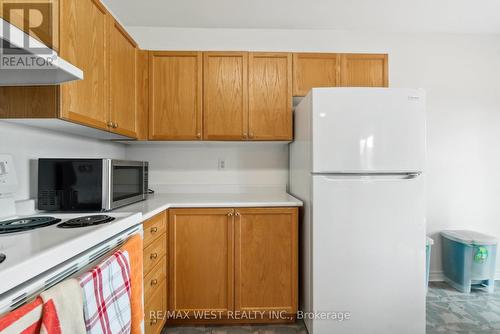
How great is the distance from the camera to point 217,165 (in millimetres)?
2508

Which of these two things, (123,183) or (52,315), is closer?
(52,315)

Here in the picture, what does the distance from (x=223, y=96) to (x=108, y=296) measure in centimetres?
169

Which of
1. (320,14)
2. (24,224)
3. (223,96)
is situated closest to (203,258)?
(24,224)

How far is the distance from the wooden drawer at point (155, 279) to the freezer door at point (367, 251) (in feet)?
3.34

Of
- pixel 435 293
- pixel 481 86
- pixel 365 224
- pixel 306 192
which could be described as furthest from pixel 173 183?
pixel 481 86

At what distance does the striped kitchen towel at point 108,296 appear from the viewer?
2.36ft

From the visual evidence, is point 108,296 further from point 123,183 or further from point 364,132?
point 364,132

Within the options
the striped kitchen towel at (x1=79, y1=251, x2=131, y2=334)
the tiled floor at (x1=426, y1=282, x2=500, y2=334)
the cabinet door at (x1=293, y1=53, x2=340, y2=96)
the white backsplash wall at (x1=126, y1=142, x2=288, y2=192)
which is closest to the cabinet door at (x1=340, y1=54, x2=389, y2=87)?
the cabinet door at (x1=293, y1=53, x2=340, y2=96)

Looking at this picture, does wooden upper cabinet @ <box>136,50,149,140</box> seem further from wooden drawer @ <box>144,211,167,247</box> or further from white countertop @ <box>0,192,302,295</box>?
white countertop @ <box>0,192,302,295</box>

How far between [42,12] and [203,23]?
5.08ft

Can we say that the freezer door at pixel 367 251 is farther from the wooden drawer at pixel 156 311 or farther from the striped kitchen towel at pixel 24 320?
the striped kitchen towel at pixel 24 320

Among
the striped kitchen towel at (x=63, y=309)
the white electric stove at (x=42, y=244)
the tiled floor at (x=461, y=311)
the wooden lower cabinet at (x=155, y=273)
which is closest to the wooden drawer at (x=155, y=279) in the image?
the wooden lower cabinet at (x=155, y=273)

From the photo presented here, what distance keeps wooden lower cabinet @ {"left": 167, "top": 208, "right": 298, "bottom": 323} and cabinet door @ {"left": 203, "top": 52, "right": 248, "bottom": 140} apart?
73 cm

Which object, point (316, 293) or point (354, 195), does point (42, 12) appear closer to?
point (354, 195)
